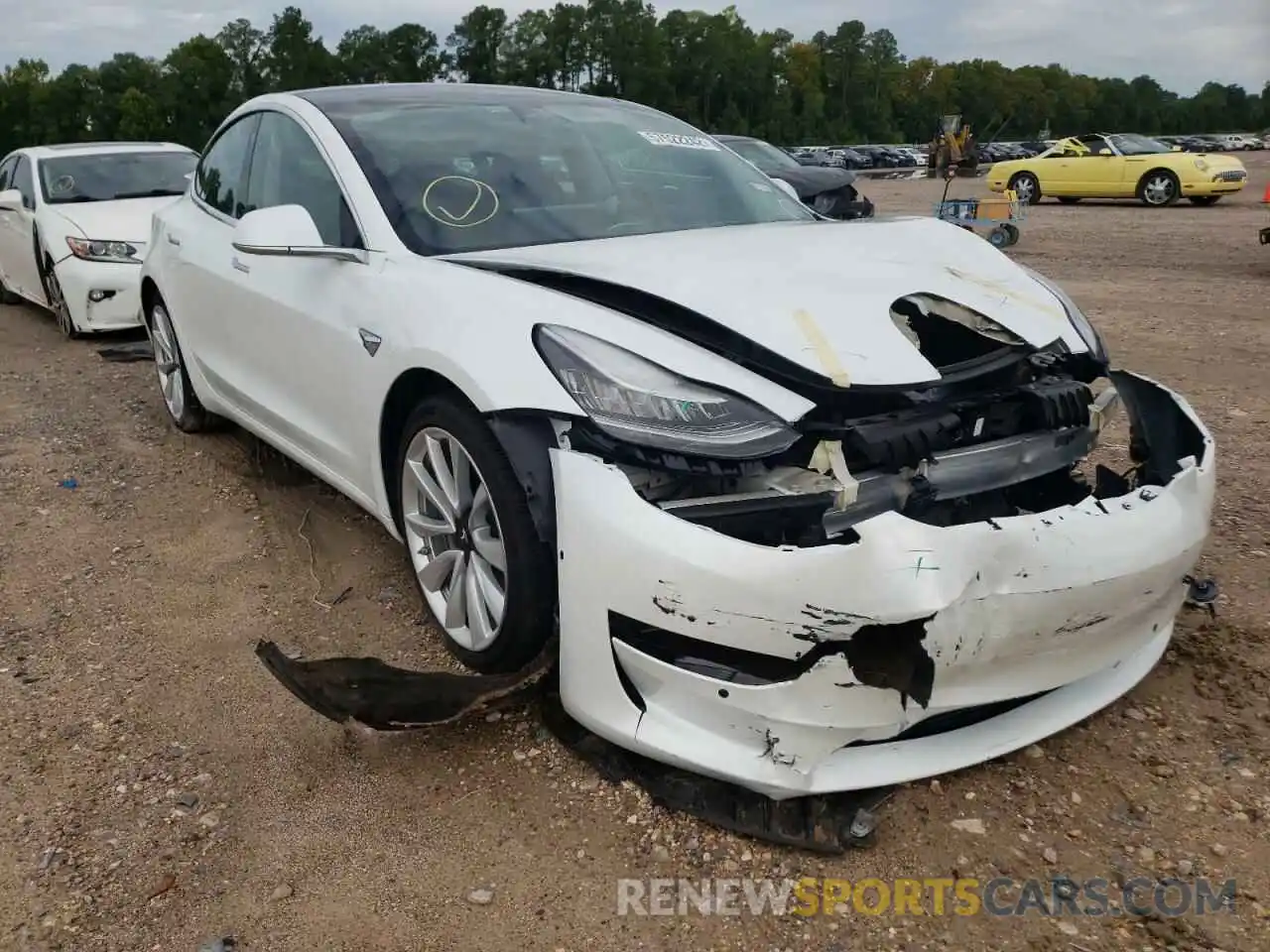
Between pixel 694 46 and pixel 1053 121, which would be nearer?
pixel 694 46

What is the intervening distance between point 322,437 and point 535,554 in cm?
126

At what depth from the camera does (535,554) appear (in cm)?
234

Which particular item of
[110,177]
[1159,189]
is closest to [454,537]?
[110,177]

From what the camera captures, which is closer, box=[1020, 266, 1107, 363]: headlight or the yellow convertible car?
box=[1020, 266, 1107, 363]: headlight

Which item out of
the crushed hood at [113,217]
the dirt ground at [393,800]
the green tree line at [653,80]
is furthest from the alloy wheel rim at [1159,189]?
the green tree line at [653,80]

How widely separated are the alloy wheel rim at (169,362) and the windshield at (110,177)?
3.64 m

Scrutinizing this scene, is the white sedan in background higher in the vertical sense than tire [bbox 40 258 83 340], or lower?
higher

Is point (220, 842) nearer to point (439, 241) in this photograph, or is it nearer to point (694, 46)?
point (439, 241)

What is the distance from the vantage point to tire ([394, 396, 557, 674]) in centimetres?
237

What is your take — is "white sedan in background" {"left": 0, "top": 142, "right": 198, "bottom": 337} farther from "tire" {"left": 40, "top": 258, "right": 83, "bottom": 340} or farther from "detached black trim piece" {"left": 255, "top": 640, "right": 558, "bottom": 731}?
"detached black trim piece" {"left": 255, "top": 640, "right": 558, "bottom": 731}

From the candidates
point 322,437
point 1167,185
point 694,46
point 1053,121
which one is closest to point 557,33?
point 694,46

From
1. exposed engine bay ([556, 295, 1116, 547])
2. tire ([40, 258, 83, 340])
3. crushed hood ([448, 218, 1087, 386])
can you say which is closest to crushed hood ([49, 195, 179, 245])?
tire ([40, 258, 83, 340])

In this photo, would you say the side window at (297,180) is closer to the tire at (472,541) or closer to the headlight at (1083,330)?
the tire at (472,541)

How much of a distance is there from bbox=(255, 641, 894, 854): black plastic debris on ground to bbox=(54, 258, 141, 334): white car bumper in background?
593 cm
